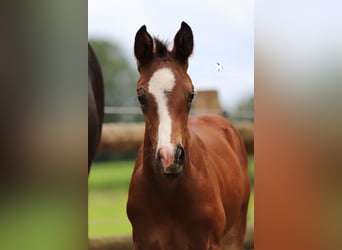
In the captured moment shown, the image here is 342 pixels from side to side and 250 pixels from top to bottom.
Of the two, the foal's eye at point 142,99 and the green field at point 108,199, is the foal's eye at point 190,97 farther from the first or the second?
the green field at point 108,199

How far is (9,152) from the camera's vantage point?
1839 mm

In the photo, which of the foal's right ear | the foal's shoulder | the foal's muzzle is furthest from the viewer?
the foal's shoulder

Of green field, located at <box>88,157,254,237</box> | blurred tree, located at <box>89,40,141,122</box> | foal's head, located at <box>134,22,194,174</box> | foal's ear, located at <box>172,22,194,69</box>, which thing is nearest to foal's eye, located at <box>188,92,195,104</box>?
foal's head, located at <box>134,22,194,174</box>

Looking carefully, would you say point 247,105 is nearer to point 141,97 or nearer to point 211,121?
point 211,121

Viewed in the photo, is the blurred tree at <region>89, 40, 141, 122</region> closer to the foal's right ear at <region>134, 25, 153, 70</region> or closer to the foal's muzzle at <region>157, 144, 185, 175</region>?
the foal's right ear at <region>134, 25, 153, 70</region>

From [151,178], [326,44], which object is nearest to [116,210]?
[151,178]

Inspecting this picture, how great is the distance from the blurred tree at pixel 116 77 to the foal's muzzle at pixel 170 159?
0.26 m

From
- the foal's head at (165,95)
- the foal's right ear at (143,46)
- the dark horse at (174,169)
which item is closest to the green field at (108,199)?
the dark horse at (174,169)

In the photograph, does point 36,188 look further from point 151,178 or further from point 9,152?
point 151,178

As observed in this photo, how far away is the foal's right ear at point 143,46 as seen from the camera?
6.27 ft

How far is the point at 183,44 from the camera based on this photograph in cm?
194

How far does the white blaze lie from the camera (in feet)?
5.80

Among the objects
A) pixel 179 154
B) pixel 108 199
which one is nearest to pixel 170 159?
pixel 179 154

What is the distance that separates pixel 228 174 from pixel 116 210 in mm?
490
